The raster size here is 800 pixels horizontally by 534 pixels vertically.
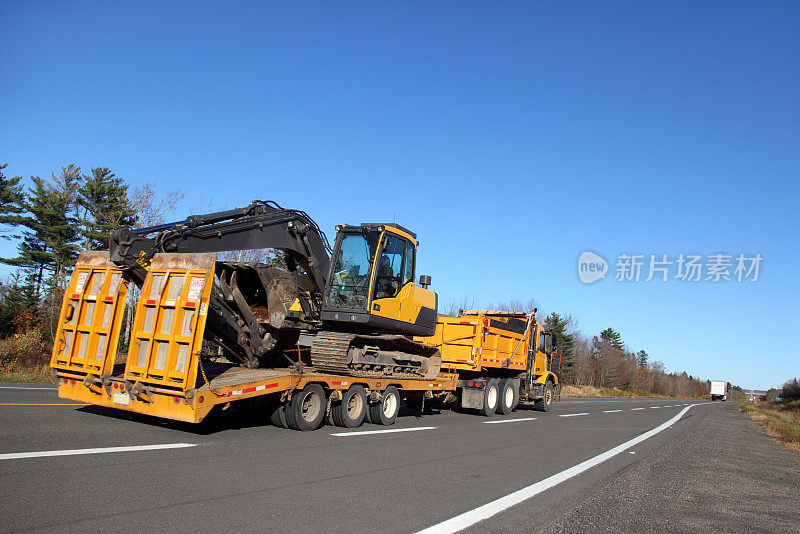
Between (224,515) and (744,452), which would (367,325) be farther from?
(744,452)

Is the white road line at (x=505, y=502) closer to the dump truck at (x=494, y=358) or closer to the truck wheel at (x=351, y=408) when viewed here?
the truck wheel at (x=351, y=408)

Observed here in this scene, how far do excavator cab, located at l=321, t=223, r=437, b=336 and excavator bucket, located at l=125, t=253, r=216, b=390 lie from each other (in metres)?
3.60

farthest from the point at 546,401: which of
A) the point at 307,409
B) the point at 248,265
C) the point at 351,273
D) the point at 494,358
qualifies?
the point at 248,265

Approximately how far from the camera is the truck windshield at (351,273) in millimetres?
11961

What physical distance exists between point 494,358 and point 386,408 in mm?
6089

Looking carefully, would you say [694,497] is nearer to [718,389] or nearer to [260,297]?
[260,297]

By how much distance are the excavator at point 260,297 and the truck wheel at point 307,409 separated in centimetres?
75

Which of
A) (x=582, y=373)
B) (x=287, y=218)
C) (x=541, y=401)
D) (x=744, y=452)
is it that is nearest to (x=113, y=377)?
(x=287, y=218)

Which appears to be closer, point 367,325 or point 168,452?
point 168,452

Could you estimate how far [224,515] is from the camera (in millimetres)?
5055

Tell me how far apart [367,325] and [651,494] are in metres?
6.49

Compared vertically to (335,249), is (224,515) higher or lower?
lower

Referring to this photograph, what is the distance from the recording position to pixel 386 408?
12742 mm

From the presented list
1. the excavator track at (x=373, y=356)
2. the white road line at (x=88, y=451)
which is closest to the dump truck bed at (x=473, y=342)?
the excavator track at (x=373, y=356)
